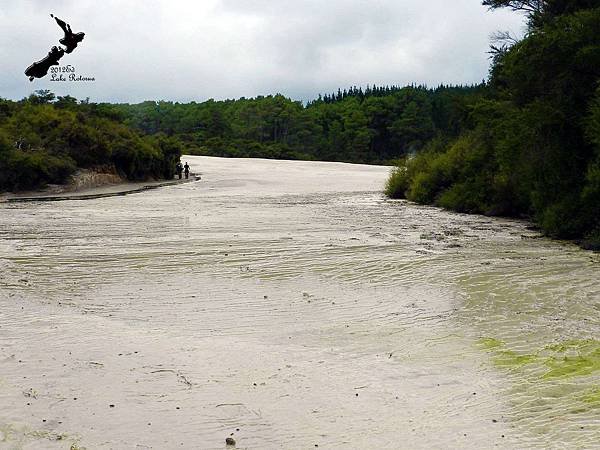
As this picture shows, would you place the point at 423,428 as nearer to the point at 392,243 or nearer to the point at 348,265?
the point at 348,265

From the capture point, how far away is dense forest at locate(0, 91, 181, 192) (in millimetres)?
32531

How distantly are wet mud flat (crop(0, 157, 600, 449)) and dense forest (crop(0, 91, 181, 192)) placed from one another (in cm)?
1660

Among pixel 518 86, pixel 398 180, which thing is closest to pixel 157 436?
pixel 518 86

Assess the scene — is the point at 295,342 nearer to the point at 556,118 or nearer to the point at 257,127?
the point at 556,118

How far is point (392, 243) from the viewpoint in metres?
16.8

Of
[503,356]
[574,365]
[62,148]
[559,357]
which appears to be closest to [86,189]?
[62,148]

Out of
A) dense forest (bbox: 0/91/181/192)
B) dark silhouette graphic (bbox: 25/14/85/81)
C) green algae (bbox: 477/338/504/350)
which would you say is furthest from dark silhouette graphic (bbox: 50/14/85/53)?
dense forest (bbox: 0/91/181/192)

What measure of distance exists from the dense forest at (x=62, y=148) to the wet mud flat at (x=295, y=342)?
16.6 metres

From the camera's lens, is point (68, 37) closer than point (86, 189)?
Yes

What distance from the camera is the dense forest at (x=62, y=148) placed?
3253 centimetres

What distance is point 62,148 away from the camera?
36875 mm

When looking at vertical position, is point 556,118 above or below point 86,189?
above

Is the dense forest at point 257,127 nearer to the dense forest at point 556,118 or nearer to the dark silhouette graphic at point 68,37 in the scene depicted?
the dense forest at point 556,118

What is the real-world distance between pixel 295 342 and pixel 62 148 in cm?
3179
